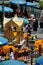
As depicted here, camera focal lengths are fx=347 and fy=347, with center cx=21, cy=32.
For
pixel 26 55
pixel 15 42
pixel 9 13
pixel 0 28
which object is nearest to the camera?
pixel 26 55

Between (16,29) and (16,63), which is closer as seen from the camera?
(16,63)

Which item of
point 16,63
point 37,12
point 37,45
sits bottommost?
point 37,12

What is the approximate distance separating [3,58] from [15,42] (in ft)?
12.9

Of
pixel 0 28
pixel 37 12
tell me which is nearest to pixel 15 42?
pixel 0 28

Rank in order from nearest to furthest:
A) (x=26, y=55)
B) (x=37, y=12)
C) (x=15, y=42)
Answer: (x=26, y=55) → (x=15, y=42) → (x=37, y=12)

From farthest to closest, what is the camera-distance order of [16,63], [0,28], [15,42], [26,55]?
[0,28] → [15,42] → [26,55] → [16,63]

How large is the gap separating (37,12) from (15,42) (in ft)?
67.3

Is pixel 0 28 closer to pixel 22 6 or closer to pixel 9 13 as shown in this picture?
pixel 9 13

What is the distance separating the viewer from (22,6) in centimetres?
4353

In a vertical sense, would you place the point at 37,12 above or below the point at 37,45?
below

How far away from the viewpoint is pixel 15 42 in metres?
22.3

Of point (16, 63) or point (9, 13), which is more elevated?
point (16, 63)

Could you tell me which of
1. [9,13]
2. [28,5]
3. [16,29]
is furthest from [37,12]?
[16,29]

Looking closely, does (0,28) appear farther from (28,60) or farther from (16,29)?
(28,60)
